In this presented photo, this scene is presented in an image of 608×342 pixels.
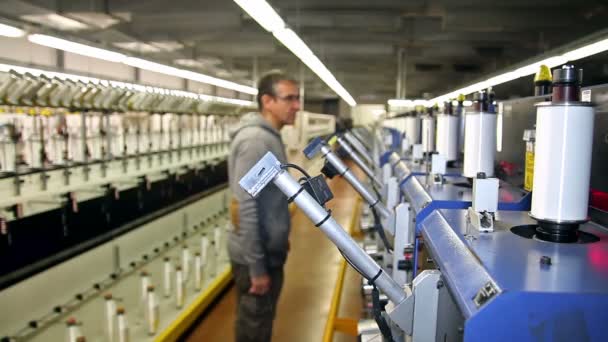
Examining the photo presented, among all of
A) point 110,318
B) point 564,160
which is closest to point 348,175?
point 564,160

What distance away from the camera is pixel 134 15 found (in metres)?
6.78

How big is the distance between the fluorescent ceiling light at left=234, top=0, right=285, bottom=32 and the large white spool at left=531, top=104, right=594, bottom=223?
245 centimetres

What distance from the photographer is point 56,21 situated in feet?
23.6

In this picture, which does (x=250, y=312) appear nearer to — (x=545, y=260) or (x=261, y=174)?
(x=261, y=174)

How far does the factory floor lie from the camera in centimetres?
386

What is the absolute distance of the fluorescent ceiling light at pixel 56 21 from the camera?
6.63 metres

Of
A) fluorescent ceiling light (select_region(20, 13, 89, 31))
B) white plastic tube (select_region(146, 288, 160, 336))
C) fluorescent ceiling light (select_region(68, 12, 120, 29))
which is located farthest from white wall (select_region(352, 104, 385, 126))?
white plastic tube (select_region(146, 288, 160, 336))

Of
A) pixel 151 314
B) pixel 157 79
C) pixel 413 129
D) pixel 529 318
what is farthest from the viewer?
pixel 157 79

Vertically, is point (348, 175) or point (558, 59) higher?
point (558, 59)

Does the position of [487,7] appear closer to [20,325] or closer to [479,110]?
[479,110]

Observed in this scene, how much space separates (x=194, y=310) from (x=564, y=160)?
336 centimetres

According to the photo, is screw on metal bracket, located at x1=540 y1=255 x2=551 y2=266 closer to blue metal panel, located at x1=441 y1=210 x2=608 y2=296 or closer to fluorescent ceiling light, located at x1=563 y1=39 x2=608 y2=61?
blue metal panel, located at x1=441 y1=210 x2=608 y2=296

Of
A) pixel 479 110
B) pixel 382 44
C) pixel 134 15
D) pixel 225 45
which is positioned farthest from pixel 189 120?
pixel 479 110

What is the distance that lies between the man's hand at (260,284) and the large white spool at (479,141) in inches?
41.9
